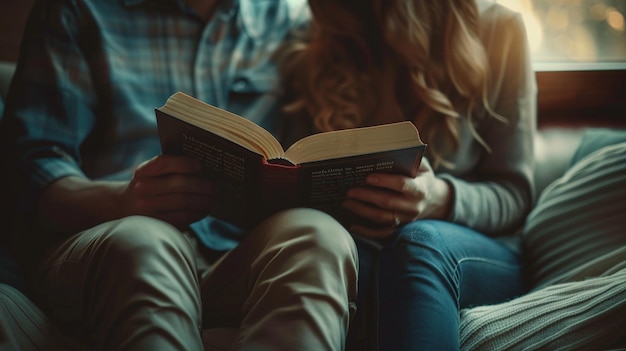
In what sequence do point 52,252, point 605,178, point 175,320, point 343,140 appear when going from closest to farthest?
point 175,320, point 343,140, point 52,252, point 605,178

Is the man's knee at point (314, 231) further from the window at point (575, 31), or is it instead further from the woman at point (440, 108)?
the window at point (575, 31)

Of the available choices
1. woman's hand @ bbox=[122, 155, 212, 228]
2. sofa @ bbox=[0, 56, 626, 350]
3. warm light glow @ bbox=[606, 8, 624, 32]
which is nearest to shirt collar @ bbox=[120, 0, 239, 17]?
sofa @ bbox=[0, 56, 626, 350]

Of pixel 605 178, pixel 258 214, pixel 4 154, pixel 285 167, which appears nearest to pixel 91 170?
pixel 4 154

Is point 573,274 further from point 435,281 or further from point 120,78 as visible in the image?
point 120,78

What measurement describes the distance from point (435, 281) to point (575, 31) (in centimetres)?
100

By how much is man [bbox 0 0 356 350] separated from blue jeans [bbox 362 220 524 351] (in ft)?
0.27

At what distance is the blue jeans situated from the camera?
2.45 feet

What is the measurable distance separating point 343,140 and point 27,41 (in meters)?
0.66

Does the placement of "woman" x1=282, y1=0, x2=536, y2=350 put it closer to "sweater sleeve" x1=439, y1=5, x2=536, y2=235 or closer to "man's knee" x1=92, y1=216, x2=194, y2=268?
"sweater sleeve" x1=439, y1=5, x2=536, y2=235

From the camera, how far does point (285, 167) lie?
2.37 ft

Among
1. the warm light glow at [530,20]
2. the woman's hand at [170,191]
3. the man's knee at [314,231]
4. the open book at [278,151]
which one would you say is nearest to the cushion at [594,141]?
the warm light glow at [530,20]

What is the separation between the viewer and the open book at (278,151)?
2.40ft

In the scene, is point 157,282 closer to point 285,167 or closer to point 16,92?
point 285,167

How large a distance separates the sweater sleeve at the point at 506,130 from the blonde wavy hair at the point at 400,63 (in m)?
0.03
